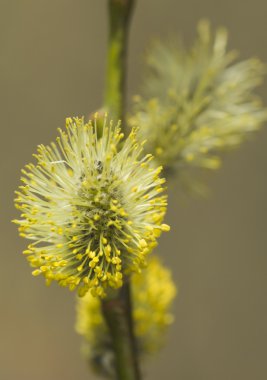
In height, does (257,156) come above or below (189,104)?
above

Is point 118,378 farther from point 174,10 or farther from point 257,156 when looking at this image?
point 174,10

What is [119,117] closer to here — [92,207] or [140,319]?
[92,207]

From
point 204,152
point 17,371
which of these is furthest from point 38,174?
point 17,371

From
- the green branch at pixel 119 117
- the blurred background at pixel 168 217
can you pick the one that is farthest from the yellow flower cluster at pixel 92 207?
the blurred background at pixel 168 217

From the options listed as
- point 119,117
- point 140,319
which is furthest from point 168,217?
point 119,117

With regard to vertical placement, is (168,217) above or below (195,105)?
above

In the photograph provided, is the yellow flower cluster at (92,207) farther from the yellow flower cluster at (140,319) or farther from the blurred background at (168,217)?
the blurred background at (168,217)
